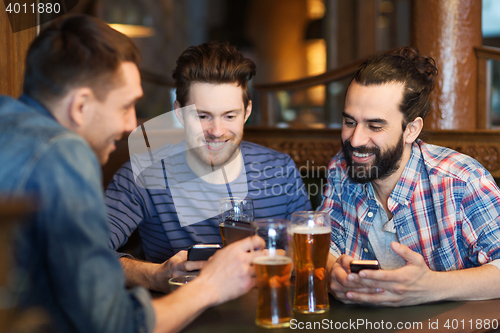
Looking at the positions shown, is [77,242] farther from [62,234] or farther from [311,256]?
[311,256]

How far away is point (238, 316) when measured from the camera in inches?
42.0

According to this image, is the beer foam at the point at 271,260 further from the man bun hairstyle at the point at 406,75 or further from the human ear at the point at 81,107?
the man bun hairstyle at the point at 406,75

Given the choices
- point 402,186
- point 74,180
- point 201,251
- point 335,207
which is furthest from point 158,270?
point 402,186

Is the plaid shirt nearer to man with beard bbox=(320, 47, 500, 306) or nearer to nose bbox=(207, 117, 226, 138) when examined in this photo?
man with beard bbox=(320, 47, 500, 306)

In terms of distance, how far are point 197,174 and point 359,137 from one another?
630 millimetres

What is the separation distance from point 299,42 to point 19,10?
619 cm

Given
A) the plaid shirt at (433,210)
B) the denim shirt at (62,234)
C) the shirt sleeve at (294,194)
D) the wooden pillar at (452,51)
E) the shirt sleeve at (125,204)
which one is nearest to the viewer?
the denim shirt at (62,234)

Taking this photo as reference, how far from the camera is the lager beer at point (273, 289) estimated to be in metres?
0.98

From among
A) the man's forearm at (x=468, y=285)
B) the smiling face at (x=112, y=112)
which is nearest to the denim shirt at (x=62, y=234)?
the smiling face at (x=112, y=112)

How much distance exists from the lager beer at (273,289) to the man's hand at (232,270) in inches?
0.8

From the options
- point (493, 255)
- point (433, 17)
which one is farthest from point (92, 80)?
point (433, 17)

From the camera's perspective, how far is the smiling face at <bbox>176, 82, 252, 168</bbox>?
1.74 m

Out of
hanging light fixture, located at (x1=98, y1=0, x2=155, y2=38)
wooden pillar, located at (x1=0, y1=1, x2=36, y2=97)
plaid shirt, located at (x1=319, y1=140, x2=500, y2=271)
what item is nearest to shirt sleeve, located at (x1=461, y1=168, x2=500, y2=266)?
plaid shirt, located at (x1=319, y1=140, x2=500, y2=271)

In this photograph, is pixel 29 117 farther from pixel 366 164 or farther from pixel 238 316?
pixel 366 164
